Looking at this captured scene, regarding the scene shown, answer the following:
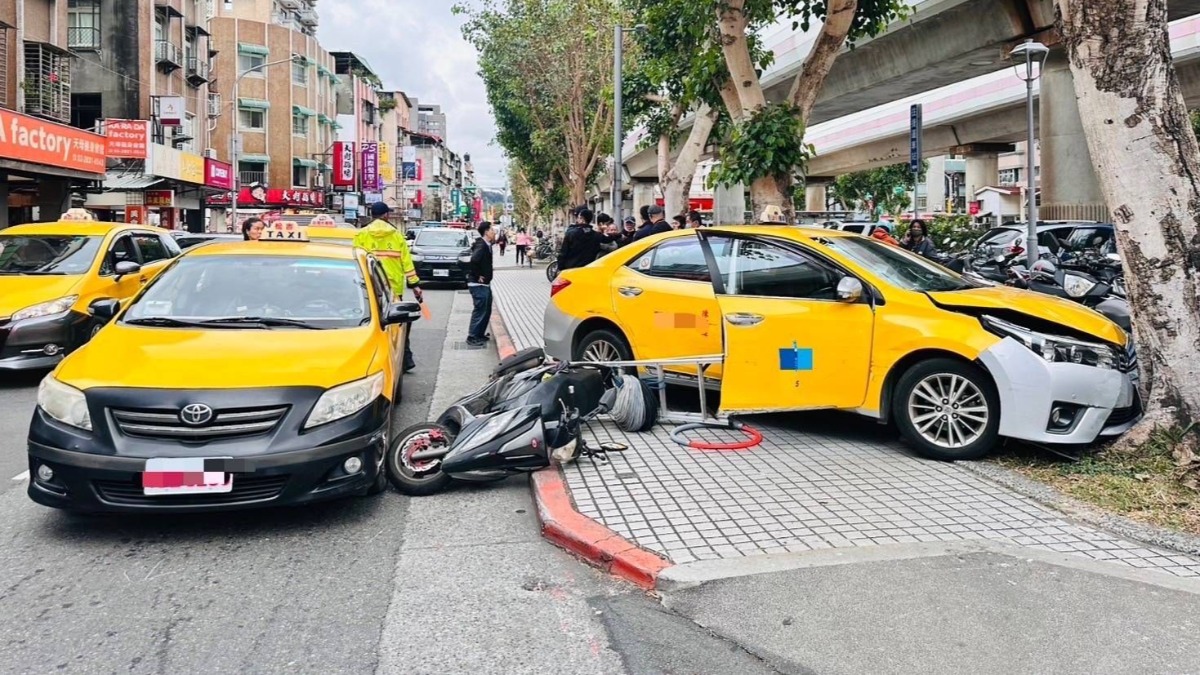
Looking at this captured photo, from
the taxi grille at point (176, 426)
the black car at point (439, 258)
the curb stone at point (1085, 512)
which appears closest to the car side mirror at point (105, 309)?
the taxi grille at point (176, 426)

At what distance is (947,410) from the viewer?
6039 mm

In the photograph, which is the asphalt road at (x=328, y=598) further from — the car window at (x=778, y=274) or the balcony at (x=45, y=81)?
the balcony at (x=45, y=81)

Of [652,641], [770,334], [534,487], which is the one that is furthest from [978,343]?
[652,641]

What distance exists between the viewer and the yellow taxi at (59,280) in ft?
29.1

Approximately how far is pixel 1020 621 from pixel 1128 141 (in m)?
3.36

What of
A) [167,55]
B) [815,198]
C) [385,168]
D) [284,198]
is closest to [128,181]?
[167,55]

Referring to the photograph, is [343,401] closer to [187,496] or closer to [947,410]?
[187,496]

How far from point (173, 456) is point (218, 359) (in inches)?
26.6

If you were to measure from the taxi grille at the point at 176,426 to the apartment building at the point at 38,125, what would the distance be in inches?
603

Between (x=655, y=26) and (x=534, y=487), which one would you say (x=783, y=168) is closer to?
(x=655, y=26)

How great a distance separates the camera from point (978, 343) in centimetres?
582

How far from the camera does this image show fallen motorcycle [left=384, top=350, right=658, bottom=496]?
5.53 meters

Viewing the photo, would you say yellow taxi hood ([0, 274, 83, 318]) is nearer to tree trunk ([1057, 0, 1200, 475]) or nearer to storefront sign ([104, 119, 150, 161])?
tree trunk ([1057, 0, 1200, 475])

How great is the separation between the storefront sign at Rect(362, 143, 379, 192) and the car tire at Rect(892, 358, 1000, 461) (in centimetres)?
6039
